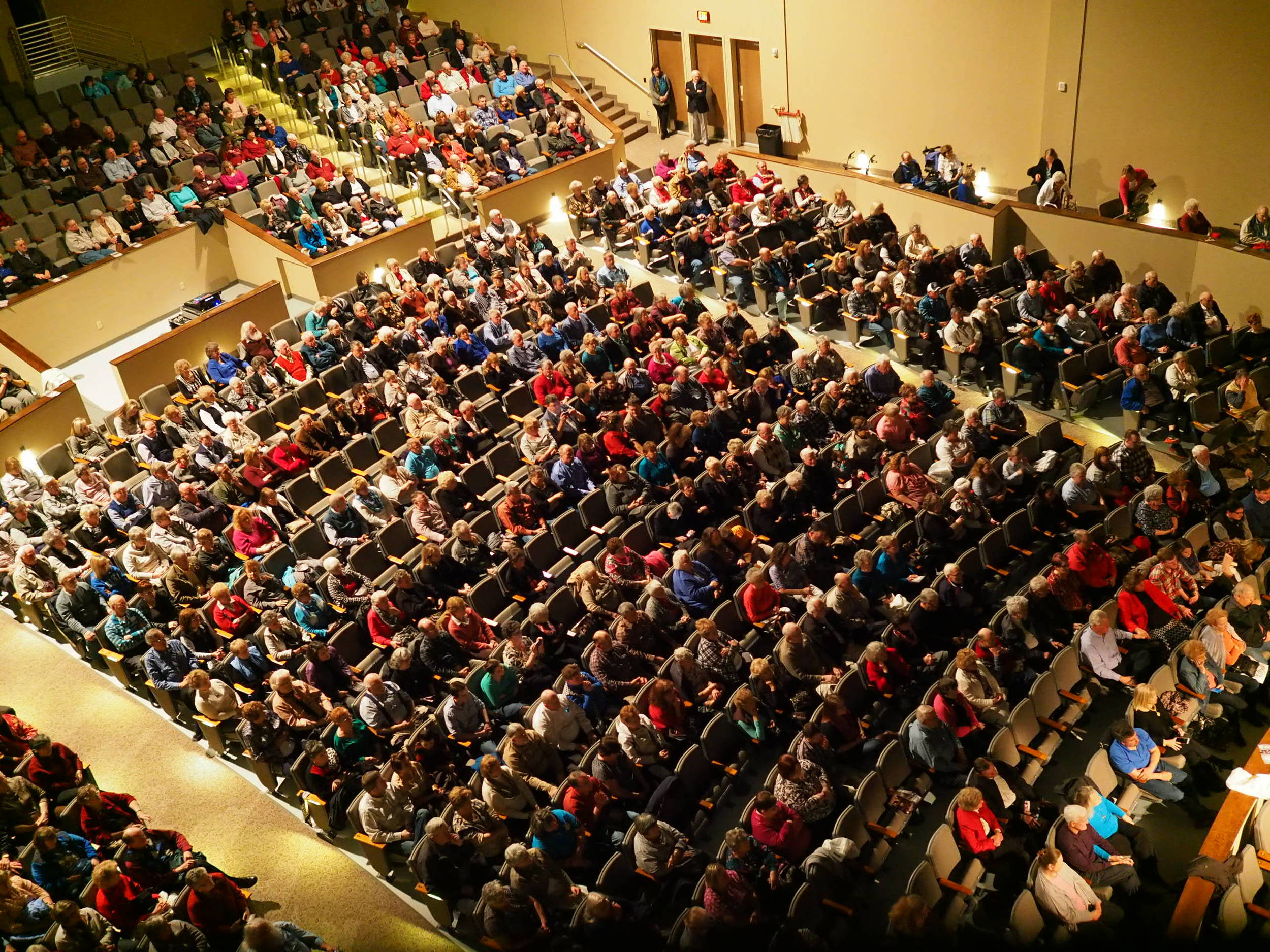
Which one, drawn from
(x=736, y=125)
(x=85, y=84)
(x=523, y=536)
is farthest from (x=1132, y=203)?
(x=85, y=84)

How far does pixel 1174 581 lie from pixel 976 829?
249cm

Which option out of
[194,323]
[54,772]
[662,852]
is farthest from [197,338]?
[662,852]

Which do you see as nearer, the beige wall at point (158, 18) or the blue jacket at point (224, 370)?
the blue jacket at point (224, 370)

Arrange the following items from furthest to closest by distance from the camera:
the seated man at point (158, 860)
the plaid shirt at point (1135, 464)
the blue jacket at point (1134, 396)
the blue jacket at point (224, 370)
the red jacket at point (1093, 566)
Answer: the blue jacket at point (224, 370) → the blue jacket at point (1134, 396) → the plaid shirt at point (1135, 464) → the red jacket at point (1093, 566) → the seated man at point (158, 860)

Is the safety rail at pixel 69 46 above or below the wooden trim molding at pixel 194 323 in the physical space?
above

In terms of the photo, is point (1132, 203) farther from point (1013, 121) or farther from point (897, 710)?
point (897, 710)

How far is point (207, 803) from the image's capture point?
722 centimetres

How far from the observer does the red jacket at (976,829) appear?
5730 millimetres

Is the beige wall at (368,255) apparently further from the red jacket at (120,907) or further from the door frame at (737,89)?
the red jacket at (120,907)

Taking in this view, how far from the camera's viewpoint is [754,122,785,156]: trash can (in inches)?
607

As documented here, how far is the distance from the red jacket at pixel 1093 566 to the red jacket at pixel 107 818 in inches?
241

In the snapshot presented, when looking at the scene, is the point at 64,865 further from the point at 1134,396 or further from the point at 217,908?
the point at 1134,396

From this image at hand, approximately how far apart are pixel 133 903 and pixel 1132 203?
1165cm

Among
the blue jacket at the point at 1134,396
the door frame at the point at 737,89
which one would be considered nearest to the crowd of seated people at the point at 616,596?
the blue jacket at the point at 1134,396
